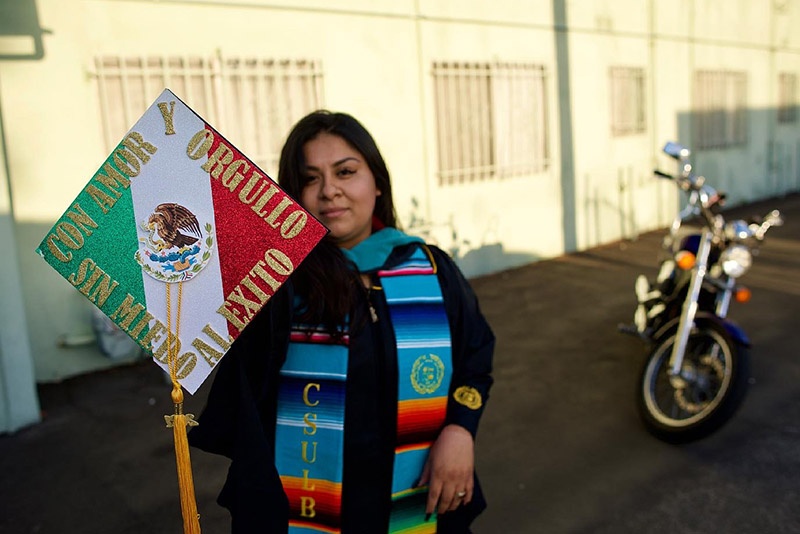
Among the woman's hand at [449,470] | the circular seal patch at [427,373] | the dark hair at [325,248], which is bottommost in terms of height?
the woman's hand at [449,470]

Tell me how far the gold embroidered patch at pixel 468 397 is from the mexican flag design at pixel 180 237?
589mm

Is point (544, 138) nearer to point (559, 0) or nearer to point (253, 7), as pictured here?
point (559, 0)

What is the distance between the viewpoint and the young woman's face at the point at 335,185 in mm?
1607

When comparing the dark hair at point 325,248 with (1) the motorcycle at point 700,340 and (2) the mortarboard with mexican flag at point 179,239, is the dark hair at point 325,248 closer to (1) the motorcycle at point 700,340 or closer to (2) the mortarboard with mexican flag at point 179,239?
(2) the mortarboard with mexican flag at point 179,239

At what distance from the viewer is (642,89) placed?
9570 millimetres

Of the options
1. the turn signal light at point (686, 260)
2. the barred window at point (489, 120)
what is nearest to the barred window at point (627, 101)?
the barred window at point (489, 120)

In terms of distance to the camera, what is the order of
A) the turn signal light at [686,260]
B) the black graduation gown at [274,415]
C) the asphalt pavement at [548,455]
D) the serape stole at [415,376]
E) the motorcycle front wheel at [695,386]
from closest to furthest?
the black graduation gown at [274,415], the serape stole at [415,376], the asphalt pavement at [548,455], the motorcycle front wheel at [695,386], the turn signal light at [686,260]

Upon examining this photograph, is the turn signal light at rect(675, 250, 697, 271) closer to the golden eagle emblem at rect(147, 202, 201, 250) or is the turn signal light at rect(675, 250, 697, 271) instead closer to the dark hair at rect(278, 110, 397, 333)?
the dark hair at rect(278, 110, 397, 333)

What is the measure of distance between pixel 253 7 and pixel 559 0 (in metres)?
4.35

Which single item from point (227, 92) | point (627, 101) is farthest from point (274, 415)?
point (627, 101)

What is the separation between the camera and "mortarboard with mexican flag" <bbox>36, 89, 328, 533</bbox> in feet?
4.39

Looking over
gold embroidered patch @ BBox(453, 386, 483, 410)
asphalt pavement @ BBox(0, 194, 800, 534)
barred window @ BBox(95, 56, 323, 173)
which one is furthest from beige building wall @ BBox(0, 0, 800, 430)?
gold embroidered patch @ BBox(453, 386, 483, 410)

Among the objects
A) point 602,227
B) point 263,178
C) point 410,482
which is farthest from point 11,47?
point 602,227

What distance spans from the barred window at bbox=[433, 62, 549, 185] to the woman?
5.48 metres
